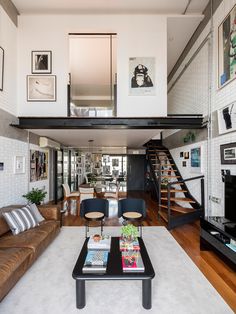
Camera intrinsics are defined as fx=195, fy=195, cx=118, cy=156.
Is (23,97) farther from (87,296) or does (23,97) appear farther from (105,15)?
(87,296)

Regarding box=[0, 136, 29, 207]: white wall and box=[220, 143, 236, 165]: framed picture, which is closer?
box=[220, 143, 236, 165]: framed picture

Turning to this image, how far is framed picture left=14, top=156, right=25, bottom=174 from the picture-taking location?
457 cm

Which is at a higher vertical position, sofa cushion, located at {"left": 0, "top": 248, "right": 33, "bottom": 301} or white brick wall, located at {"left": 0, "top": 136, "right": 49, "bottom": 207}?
white brick wall, located at {"left": 0, "top": 136, "right": 49, "bottom": 207}

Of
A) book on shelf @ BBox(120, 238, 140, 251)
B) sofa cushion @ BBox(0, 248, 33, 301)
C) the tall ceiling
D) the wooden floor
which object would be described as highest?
the tall ceiling

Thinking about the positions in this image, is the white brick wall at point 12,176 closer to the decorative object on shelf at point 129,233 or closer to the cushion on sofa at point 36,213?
the cushion on sofa at point 36,213

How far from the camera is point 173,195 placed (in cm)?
704

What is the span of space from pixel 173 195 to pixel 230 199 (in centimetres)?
379

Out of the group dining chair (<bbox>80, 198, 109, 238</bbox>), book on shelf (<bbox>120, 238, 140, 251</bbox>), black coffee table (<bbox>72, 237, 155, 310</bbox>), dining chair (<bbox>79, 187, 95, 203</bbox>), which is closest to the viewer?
black coffee table (<bbox>72, 237, 155, 310</bbox>)

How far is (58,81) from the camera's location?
16.2ft

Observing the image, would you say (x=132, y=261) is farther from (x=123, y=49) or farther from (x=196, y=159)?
(x=123, y=49)

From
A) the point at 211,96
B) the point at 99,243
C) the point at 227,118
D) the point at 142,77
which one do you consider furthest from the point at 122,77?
the point at 99,243

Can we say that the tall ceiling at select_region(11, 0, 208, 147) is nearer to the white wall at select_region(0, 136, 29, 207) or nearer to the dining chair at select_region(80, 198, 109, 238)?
the white wall at select_region(0, 136, 29, 207)

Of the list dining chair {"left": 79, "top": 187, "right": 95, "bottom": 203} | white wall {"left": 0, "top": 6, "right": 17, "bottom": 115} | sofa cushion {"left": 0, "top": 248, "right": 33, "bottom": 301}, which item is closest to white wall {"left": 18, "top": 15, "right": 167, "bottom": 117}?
white wall {"left": 0, "top": 6, "right": 17, "bottom": 115}

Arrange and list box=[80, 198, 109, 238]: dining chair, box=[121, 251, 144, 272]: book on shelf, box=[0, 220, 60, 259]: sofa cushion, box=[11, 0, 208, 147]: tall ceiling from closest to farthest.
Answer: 1. box=[121, 251, 144, 272]: book on shelf
2. box=[0, 220, 60, 259]: sofa cushion
3. box=[80, 198, 109, 238]: dining chair
4. box=[11, 0, 208, 147]: tall ceiling
